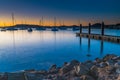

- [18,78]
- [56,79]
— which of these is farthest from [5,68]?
[56,79]

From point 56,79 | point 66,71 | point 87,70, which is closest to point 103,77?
point 87,70

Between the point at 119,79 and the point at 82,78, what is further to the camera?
the point at 82,78

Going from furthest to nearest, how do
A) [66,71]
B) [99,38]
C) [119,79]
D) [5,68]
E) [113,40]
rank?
[99,38] < [113,40] < [5,68] < [66,71] < [119,79]

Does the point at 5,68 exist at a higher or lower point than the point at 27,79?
lower

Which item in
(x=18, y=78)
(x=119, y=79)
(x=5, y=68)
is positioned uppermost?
(x=119, y=79)

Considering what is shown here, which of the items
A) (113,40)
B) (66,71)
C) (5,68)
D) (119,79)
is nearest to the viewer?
(119,79)

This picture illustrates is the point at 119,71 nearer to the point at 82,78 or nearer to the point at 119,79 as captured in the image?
the point at 119,79

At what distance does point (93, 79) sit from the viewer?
24.7 ft

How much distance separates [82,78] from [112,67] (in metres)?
1.15

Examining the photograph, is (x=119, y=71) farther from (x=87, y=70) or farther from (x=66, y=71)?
(x=66, y=71)

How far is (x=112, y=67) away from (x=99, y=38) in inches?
1732

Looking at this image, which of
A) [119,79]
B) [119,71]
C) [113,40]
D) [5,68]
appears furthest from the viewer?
[113,40]

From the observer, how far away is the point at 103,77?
7.24 m

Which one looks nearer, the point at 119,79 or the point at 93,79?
the point at 119,79
